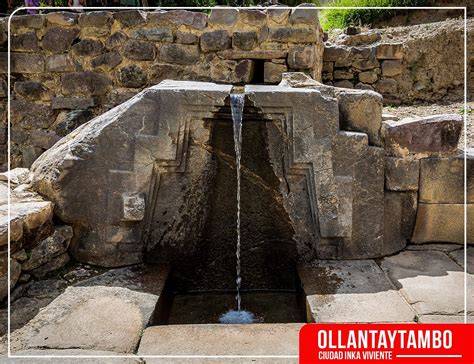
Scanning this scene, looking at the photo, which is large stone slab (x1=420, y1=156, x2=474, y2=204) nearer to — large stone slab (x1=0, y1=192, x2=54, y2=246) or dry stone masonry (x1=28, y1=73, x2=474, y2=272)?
dry stone masonry (x1=28, y1=73, x2=474, y2=272)

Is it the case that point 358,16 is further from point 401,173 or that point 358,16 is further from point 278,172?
point 278,172

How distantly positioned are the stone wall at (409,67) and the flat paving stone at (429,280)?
3.56m

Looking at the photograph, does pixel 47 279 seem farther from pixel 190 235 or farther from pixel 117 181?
pixel 190 235

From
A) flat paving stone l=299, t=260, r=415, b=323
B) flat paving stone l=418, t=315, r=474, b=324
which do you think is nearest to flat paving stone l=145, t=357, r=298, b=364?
flat paving stone l=299, t=260, r=415, b=323

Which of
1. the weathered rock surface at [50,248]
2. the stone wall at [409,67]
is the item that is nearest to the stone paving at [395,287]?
the weathered rock surface at [50,248]

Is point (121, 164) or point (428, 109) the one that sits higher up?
point (428, 109)

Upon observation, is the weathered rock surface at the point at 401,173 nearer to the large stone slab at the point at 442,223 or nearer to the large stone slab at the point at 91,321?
the large stone slab at the point at 442,223

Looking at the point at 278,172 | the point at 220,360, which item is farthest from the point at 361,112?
the point at 220,360

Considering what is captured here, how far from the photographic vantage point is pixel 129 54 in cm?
504

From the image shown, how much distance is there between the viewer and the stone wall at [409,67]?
5.97 metres

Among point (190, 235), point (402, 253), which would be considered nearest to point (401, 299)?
point (402, 253)

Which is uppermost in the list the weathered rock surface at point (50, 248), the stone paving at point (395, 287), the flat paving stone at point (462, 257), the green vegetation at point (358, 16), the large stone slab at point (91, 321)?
the green vegetation at point (358, 16)

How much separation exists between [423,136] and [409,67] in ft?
11.4

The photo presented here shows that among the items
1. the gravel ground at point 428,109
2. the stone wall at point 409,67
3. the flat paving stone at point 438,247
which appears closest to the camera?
the flat paving stone at point 438,247
